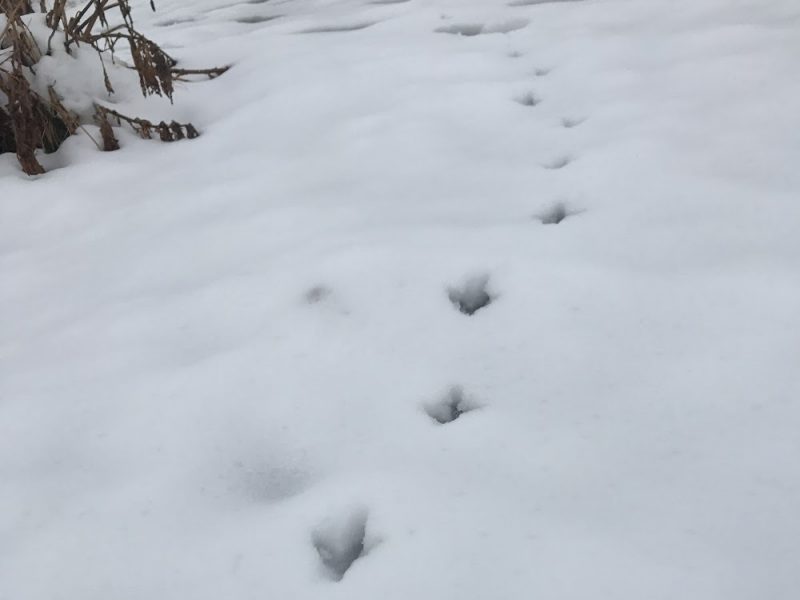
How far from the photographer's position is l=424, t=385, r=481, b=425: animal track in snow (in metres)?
1.21

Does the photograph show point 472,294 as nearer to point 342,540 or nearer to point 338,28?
point 342,540

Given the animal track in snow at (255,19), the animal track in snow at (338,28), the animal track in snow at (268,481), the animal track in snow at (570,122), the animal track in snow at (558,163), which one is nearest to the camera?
the animal track in snow at (268,481)

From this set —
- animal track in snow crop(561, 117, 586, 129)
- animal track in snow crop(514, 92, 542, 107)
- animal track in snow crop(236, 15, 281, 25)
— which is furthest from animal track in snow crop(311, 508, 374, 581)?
animal track in snow crop(236, 15, 281, 25)

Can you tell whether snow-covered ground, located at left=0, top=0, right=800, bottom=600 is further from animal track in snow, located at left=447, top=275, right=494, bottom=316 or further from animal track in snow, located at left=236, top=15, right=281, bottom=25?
animal track in snow, located at left=236, top=15, right=281, bottom=25

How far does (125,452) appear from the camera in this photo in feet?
3.95

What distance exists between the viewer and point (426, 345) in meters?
1.34

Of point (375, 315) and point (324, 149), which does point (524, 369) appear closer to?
point (375, 315)

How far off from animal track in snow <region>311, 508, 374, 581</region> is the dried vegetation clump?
5.33ft

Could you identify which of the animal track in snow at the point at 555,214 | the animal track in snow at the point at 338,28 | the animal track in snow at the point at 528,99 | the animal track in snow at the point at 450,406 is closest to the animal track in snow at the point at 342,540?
the animal track in snow at the point at 450,406

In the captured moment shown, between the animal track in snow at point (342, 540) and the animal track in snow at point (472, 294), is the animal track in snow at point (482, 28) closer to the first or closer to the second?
the animal track in snow at point (472, 294)

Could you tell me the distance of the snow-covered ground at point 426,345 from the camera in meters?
0.99

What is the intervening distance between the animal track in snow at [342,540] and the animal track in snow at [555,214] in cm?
87

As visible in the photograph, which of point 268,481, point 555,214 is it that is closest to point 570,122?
point 555,214

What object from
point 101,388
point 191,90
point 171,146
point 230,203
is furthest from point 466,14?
point 101,388
